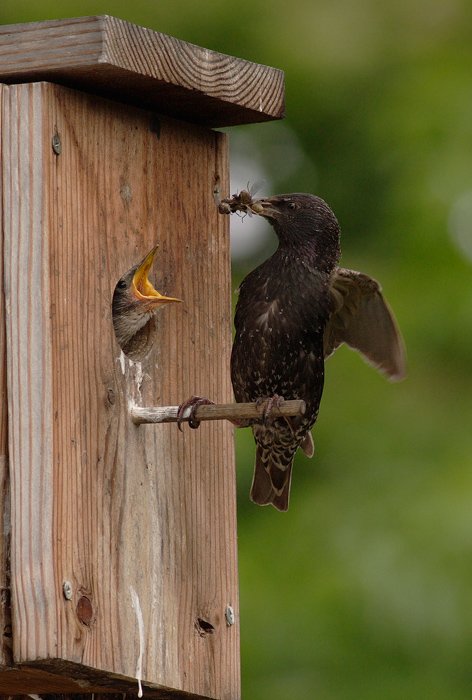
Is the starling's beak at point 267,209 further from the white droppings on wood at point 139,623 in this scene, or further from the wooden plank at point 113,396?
the white droppings on wood at point 139,623

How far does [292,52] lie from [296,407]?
15.1 ft

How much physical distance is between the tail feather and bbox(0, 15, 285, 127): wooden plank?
1202 millimetres

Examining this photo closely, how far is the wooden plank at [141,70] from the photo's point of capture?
3.53m

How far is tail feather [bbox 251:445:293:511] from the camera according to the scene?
472 cm

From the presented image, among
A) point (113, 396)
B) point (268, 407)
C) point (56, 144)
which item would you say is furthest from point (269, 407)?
point (56, 144)

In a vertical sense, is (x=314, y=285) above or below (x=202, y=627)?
above

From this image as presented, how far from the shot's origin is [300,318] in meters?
4.37

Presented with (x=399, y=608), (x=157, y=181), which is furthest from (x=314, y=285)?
(x=399, y=608)

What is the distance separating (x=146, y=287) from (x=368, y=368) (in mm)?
3714

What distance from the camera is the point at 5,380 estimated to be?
3.41m

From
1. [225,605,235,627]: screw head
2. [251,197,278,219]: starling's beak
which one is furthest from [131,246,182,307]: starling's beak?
[225,605,235,627]: screw head

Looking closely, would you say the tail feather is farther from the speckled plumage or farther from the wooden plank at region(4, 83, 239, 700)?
the wooden plank at region(4, 83, 239, 700)

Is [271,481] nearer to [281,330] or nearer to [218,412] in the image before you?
[281,330]

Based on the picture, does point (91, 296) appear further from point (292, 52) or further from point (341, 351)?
point (292, 52)
